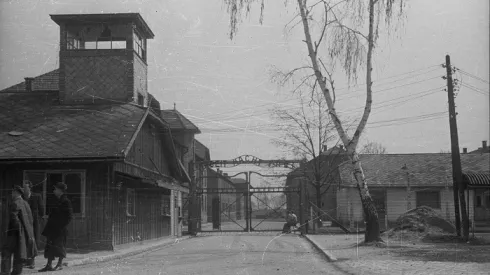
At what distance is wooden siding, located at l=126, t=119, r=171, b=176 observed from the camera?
20578mm

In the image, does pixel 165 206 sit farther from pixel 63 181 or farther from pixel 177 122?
pixel 177 122

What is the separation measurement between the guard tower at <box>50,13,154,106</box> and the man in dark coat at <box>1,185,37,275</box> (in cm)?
1198

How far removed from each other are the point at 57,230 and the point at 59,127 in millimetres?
7650

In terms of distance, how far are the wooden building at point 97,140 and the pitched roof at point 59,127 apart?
3 centimetres

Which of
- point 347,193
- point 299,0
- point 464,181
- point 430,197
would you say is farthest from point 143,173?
point 430,197

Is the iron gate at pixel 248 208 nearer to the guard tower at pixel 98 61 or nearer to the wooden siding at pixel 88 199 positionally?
the guard tower at pixel 98 61

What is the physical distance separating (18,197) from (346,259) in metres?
7.41

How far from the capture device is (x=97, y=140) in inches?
697

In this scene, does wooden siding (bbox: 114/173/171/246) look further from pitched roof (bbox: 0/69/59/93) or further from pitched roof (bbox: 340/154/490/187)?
pitched roof (bbox: 340/154/490/187)

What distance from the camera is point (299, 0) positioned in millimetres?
18812

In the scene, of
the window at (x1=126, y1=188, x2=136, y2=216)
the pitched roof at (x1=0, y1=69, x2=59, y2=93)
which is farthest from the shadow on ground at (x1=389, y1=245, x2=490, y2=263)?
the pitched roof at (x1=0, y1=69, x2=59, y2=93)

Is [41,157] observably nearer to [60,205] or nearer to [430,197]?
[60,205]

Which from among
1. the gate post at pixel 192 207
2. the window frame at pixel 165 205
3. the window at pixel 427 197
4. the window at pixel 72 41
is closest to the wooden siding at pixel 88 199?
the window at pixel 72 41

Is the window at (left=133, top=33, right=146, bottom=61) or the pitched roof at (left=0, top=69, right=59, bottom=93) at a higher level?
the window at (left=133, top=33, right=146, bottom=61)
